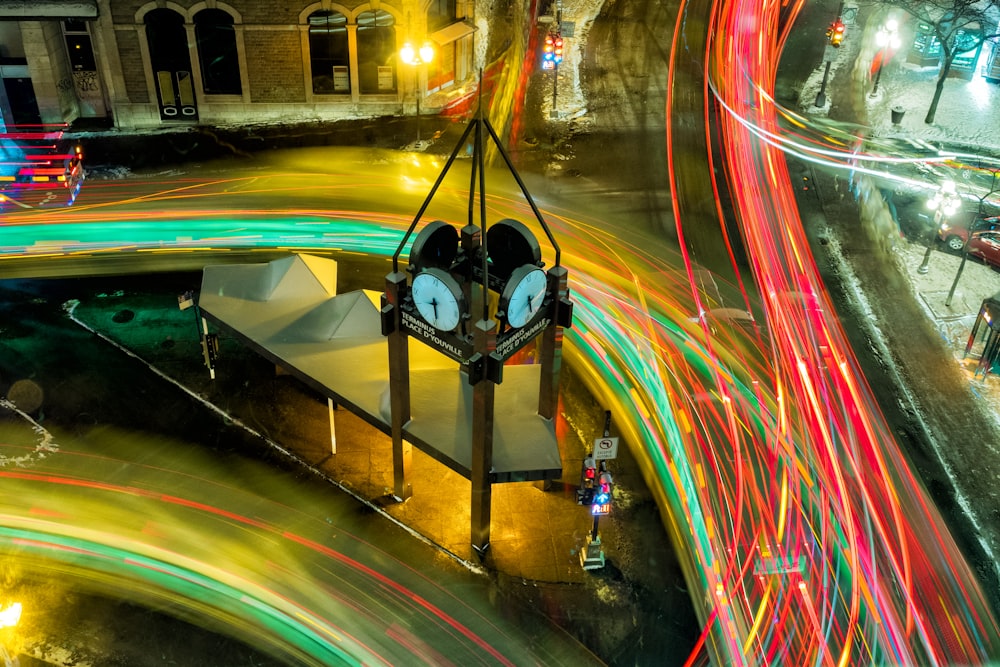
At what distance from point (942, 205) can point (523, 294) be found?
15175mm

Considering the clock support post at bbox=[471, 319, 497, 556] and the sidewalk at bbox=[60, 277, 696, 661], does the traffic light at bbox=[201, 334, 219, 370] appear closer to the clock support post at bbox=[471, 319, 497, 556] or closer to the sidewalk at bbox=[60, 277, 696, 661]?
the sidewalk at bbox=[60, 277, 696, 661]

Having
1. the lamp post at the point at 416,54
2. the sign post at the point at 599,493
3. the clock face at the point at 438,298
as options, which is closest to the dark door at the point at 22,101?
the lamp post at the point at 416,54

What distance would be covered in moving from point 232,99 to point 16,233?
9.53m

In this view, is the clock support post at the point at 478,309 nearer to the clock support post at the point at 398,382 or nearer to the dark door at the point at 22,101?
the clock support post at the point at 398,382

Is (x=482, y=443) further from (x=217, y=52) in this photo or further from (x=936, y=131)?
(x=936, y=131)

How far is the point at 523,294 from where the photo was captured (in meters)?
15.4

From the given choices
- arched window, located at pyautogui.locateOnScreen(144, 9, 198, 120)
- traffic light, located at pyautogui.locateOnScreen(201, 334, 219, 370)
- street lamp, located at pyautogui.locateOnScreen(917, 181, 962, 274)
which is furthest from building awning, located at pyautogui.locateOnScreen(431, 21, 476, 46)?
street lamp, located at pyautogui.locateOnScreen(917, 181, 962, 274)

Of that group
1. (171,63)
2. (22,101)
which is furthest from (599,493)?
(22,101)

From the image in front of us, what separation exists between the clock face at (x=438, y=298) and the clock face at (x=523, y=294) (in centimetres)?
74

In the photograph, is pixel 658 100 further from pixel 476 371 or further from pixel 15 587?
pixel 15 587

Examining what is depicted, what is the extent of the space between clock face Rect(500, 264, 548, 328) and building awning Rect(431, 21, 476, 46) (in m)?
20.3

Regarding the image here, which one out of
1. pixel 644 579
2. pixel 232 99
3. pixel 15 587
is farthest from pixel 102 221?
pixel 644 579

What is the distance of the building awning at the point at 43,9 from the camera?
1161 inches

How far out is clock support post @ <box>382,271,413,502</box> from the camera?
631 inches
